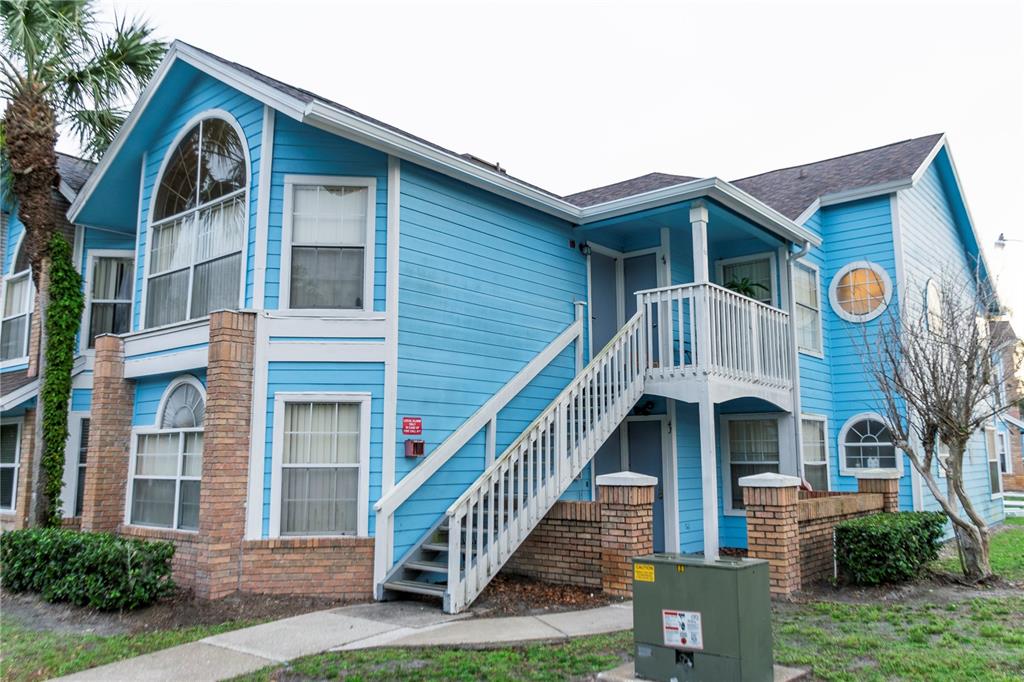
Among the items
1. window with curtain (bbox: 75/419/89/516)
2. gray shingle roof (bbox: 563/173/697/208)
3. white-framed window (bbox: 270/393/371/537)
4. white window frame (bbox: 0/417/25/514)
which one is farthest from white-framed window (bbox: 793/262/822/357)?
white window frame (bbox: 0/417/25/514)

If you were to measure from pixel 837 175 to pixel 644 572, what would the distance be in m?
12.7

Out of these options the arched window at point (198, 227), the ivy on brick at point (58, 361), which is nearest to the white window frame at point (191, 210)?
the arched window at point (198, 227)

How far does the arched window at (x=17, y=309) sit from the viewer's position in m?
14.5

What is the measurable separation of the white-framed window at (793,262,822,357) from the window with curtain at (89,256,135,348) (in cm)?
1151

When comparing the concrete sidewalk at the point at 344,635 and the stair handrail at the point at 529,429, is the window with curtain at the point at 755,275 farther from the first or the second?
the concrete sidewalk at the point at 344,635

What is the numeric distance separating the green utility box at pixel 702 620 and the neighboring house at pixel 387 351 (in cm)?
293

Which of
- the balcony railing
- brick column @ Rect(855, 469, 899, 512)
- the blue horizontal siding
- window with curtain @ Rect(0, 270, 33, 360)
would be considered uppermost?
window with curtain @ Rect(0, 270, 33, 360)

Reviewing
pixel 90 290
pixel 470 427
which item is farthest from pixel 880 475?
pixel 90 290

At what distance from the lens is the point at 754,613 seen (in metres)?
5.26

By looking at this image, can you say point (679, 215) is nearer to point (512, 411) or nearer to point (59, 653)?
point (512, 411)

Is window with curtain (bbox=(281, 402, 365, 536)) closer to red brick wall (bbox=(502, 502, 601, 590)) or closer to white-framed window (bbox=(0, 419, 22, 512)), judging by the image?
red brick wall (bbox=(502, 502, 601, 590))

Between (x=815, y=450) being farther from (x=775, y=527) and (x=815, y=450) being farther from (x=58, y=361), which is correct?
(x=58, y=361)

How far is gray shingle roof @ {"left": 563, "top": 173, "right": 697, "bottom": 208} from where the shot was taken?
13750 millimetres

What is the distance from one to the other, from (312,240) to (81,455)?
6.51 metres
